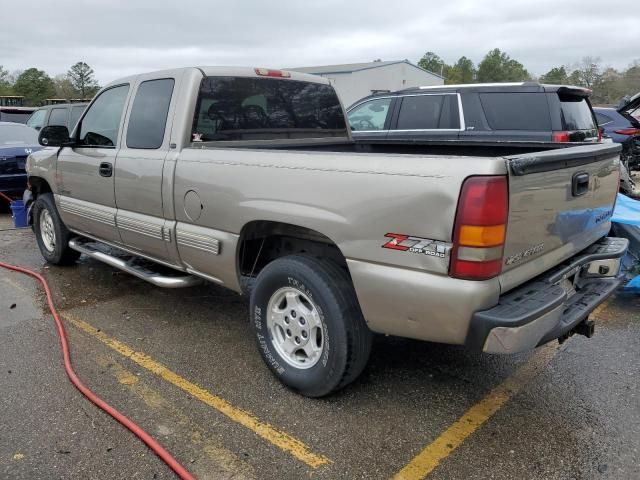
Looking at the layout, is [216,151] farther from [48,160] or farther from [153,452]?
[48,160]

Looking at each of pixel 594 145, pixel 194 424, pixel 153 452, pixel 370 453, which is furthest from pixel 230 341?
pixel 594 145

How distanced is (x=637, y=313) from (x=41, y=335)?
16.4 ft

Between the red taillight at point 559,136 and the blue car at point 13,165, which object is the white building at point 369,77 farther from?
the red taillight at point 559,136

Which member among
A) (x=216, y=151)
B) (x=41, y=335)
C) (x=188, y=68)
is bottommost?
(x=41, y=335)

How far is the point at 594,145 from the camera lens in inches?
127

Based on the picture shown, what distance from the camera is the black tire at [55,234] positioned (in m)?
5.63

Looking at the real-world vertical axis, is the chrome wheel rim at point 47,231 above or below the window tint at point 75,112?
below

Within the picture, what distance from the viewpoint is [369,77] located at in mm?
39312

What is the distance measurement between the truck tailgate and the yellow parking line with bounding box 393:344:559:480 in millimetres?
905

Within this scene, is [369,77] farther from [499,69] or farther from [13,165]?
[499,69]

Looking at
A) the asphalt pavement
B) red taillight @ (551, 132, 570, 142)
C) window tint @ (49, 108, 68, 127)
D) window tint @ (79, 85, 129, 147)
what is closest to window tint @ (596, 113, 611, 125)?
red taillight @ (551, 132, 570, 142)

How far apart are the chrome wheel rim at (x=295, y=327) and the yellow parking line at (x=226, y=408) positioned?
434mm

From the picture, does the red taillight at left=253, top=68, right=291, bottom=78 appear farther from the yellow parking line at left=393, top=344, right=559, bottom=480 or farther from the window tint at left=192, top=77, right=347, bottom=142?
the yellow parking line at left=393, top=344, right=559, bottom=480

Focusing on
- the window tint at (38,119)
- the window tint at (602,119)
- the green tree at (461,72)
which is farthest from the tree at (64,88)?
the window tint at (602,119)
